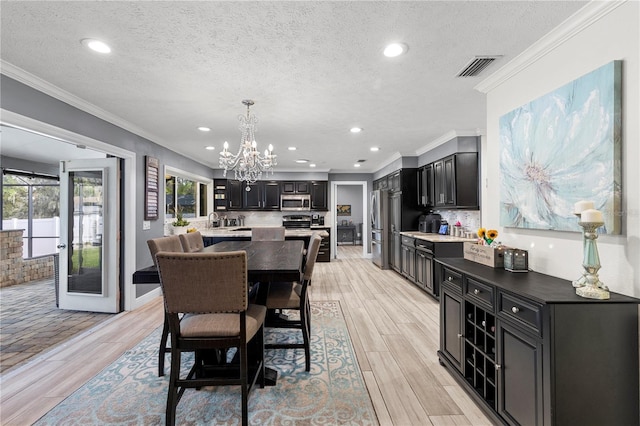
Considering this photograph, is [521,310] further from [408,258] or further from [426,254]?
[408,258]

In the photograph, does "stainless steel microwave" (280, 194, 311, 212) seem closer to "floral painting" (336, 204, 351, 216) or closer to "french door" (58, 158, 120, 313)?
"floral painting" (336, 204, 351, 216)

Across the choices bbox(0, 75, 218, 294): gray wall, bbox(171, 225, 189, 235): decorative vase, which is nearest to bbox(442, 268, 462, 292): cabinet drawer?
bbox(0, 75, 218, 294): gray wall

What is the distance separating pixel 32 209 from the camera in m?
6.22

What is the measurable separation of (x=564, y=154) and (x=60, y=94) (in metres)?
4.21

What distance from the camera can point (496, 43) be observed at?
6.77ft

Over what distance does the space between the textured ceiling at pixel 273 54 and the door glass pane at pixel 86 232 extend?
0.99 metres

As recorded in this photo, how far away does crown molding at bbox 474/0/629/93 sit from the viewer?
1.64m

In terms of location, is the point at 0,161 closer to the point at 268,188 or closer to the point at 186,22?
the point at 268,188

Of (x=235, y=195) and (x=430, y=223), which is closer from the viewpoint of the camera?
(x=430, y=223)

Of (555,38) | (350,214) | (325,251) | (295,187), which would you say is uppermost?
(555,38)

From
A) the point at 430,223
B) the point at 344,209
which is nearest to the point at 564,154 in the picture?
the point at 430,223

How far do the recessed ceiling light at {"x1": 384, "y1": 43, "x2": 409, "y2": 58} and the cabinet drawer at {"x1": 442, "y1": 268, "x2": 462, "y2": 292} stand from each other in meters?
1.69

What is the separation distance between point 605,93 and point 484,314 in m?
→ 1.42

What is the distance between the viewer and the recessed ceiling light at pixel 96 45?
2016 mm
